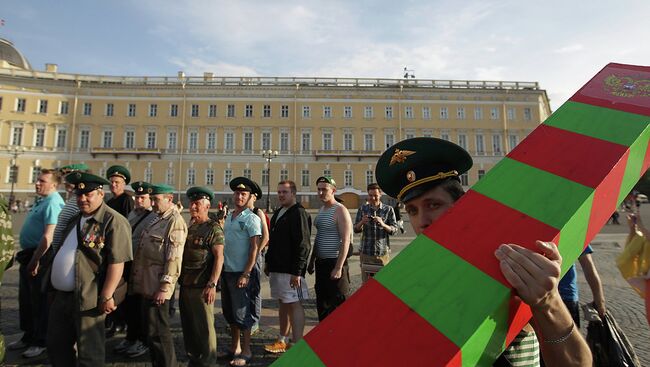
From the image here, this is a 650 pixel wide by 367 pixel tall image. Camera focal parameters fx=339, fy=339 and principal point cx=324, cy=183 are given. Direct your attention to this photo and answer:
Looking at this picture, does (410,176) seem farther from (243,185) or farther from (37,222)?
(37,222)

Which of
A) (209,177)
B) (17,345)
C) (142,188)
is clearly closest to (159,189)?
(142,188)

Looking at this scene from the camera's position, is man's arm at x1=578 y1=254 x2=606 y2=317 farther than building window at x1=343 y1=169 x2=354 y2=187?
No

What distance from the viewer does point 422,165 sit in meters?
1.60

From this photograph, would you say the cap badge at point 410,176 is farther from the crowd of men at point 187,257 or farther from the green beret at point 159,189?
the green beret at point 159,189

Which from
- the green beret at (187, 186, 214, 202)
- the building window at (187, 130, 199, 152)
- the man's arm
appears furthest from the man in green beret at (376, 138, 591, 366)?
the building window at (187, 130, 199, 152)

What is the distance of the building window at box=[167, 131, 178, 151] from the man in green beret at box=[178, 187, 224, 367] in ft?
135

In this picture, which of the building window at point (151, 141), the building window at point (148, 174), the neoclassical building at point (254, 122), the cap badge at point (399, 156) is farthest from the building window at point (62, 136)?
the cap badge at point (399, 156)

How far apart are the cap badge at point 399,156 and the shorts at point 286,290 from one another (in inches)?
118

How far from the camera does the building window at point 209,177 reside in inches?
1599

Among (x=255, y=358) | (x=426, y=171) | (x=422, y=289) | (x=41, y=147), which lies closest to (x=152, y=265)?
(x=255, y=358)

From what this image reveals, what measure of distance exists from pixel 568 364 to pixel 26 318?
5.95 m

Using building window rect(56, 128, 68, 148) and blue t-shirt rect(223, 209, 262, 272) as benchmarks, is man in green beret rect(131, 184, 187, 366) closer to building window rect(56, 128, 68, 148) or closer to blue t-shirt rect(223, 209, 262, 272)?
blue t-shirt rect(223, 209, 262, 272)

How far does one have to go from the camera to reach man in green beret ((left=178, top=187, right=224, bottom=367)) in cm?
352

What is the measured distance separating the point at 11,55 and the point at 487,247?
2699 inches
